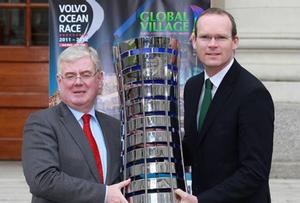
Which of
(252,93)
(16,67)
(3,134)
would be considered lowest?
(3,134)

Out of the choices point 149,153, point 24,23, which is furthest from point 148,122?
point 24,23

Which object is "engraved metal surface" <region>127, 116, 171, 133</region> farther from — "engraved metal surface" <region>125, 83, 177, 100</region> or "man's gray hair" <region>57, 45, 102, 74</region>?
"man's gray hair" <region>57, 45, 102, 74</region>

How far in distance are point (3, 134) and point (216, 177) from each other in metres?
6.44

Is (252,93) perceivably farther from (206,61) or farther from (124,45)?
(124,45)

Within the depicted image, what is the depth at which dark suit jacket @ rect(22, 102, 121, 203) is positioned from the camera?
8.33ft

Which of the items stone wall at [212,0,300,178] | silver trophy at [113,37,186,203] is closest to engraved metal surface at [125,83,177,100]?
silver trophy at [113,37,186,203]

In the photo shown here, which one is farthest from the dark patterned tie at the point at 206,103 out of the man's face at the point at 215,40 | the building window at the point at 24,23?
the building window at the point at 24,23

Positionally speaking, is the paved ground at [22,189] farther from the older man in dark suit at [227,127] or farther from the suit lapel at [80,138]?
the suit lapel at [80,138]

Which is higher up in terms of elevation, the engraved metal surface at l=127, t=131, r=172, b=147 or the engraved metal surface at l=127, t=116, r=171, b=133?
the engraved metal surface at l=127, t=116, r=171, b=133

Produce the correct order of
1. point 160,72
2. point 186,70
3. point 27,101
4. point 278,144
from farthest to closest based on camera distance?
1. point 27,101
2. point 278,144
3. point 186,70
4. point 160,72

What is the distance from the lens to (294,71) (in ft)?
25.6

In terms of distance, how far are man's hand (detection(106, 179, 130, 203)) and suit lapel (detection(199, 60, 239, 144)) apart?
0.45 meters

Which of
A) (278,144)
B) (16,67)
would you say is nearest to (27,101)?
(16,67)

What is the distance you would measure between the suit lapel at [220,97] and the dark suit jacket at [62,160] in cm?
38
